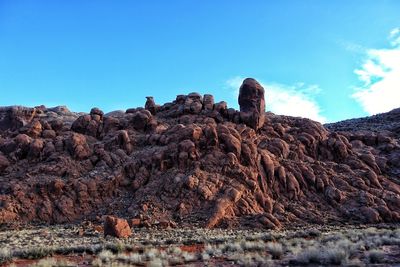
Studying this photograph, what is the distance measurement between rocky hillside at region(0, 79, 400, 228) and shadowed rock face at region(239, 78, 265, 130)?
0.42 ft

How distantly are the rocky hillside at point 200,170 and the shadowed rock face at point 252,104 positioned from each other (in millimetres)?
127

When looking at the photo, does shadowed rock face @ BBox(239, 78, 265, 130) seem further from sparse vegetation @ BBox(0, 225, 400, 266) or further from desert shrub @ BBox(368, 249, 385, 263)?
desert shrub @ BBox(368, 249, 385, 263)

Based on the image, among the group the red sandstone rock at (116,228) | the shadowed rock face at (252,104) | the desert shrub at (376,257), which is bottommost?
the desert shrub at (376,257)

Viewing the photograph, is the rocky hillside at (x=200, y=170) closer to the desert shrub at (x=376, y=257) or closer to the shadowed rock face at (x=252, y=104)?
the shadowed rock face at (x=252, y=104)

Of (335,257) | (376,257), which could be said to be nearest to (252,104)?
(376,257)

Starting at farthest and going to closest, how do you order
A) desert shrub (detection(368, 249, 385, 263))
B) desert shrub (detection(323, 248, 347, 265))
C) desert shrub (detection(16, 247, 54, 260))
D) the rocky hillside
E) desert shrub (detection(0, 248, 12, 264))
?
1. the rocky hillside
2. desert shrub (detection(16, 247, 54, 260))
3. desert shrub (detection(0, 248, 12, 264))
4. desert shrub (detection(368, 249, 385, 263))
5. desert shrub (detection(323, 248, 347, 265))

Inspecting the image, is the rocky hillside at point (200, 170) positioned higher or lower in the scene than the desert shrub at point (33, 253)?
higher

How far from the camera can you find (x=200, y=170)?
1725 inches

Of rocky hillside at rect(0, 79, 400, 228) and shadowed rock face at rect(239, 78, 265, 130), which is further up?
shadowed rock face at rect(239, 78, 265, 130)

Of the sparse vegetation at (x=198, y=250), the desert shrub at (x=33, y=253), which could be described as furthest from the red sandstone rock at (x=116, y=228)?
the desert shrub at (x=33, y=253)

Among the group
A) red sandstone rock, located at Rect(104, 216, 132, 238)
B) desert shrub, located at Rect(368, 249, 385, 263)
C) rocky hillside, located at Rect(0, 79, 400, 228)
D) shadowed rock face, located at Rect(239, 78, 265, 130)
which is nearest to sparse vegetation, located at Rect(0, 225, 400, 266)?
desert shrub, located at Rect(368, 249, 385, 263)

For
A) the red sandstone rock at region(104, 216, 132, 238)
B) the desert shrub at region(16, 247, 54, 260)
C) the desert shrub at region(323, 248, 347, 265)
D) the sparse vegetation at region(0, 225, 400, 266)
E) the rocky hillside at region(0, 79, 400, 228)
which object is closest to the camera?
the desert shrub at region(323, 248, 347, 265)

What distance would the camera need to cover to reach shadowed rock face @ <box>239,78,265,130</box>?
174ft

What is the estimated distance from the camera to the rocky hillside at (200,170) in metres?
40.7
